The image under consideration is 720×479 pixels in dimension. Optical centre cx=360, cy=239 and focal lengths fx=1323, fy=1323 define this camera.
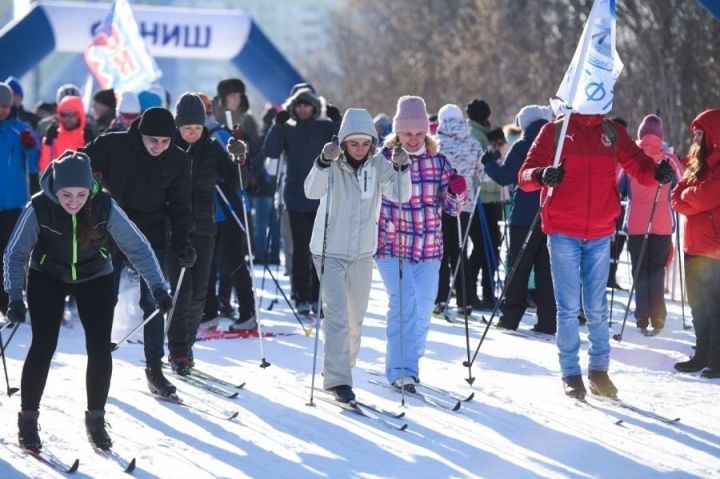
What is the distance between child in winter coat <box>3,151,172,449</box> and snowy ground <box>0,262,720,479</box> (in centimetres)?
31

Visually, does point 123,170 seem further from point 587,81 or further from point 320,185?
point 587,81

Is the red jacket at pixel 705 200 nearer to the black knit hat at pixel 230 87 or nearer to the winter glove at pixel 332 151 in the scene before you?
the winter glove at pixel 332 151

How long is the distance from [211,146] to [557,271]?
2472mm

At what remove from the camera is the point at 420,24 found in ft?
150

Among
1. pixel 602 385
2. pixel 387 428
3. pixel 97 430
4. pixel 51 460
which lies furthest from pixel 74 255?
pixel 602 385

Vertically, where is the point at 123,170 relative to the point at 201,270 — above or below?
above

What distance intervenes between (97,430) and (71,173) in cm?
129

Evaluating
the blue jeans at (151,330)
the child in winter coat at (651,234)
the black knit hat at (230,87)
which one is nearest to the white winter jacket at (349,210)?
the blue jeans at (151,330)

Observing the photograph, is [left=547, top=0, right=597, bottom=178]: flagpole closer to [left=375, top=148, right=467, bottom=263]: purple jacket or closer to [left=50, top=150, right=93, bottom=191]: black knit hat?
[left=375, top=148, right=467, bottom=263]: purple jacket

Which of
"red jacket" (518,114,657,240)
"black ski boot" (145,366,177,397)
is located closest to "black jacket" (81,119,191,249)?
"black ski boot" (145,366,177,397)

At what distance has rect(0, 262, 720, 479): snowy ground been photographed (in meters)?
6.33

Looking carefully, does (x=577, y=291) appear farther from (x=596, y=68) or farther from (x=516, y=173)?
(x=516, y=173)

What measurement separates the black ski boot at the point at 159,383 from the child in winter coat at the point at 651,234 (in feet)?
14.8

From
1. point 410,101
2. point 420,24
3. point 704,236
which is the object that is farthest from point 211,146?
point 420,24
